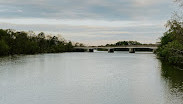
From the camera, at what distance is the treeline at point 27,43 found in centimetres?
9662

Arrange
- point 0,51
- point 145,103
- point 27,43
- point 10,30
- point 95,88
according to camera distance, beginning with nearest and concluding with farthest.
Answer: point 145,103 → point 95,88 → point 0,51 → point 10,30 → point 27,43

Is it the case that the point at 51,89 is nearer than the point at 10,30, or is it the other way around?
the point at 51,89

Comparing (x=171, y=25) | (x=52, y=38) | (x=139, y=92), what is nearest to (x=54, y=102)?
(x=139, y=92)

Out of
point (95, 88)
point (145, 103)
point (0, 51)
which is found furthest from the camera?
point (0, 51)

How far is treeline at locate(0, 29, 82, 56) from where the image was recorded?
96625mm

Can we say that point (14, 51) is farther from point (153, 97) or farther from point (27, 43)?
point (153, 97)

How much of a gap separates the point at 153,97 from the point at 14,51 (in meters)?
91.6

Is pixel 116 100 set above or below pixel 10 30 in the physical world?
below

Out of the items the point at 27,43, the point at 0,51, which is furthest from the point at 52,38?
the point at 0,51

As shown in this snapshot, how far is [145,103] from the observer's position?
64.4 feet

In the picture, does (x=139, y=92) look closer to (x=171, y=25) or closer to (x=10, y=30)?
(x=171, y=25)

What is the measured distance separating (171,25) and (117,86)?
329 inches

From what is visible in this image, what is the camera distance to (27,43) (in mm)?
110500

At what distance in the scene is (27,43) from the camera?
363 feet
